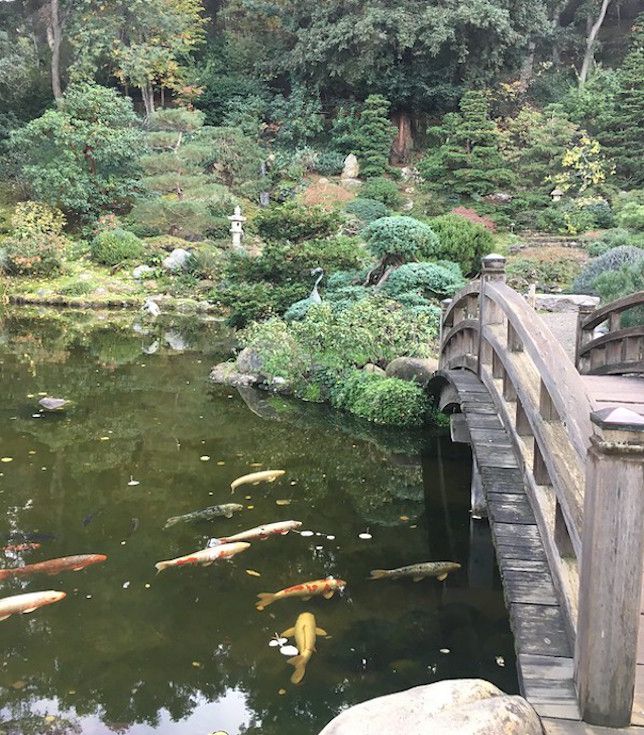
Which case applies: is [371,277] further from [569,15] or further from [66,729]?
[569,15]

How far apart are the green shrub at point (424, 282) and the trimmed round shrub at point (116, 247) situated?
9.57 meters

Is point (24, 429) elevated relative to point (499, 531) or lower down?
lower down

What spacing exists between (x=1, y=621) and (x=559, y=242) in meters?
15.3

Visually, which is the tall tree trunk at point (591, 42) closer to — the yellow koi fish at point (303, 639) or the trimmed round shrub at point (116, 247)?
the trimmed round shrub at point (116, 247)

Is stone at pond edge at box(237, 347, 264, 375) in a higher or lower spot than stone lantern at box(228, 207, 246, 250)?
lower

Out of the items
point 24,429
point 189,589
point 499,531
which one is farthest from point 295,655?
point 24,429

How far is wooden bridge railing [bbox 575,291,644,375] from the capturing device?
18.2 ft

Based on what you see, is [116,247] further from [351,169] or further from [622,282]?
[622,282]

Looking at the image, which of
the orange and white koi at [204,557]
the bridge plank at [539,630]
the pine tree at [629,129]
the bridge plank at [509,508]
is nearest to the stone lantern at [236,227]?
the pine tree at [629,129]

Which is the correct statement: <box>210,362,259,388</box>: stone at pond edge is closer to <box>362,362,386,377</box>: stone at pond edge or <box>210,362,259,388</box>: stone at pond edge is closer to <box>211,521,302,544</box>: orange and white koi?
<box>362,362,386,377</box>: stone at pond edge

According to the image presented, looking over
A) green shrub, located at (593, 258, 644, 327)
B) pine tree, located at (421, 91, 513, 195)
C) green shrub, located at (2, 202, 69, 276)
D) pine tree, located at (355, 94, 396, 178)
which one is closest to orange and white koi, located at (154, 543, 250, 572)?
green shrub, located at (593, 258, 644, 327)

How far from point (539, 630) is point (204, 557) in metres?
2.69

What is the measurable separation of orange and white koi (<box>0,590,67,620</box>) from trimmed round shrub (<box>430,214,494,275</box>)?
8.34 meters

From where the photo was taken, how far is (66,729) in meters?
3.39
